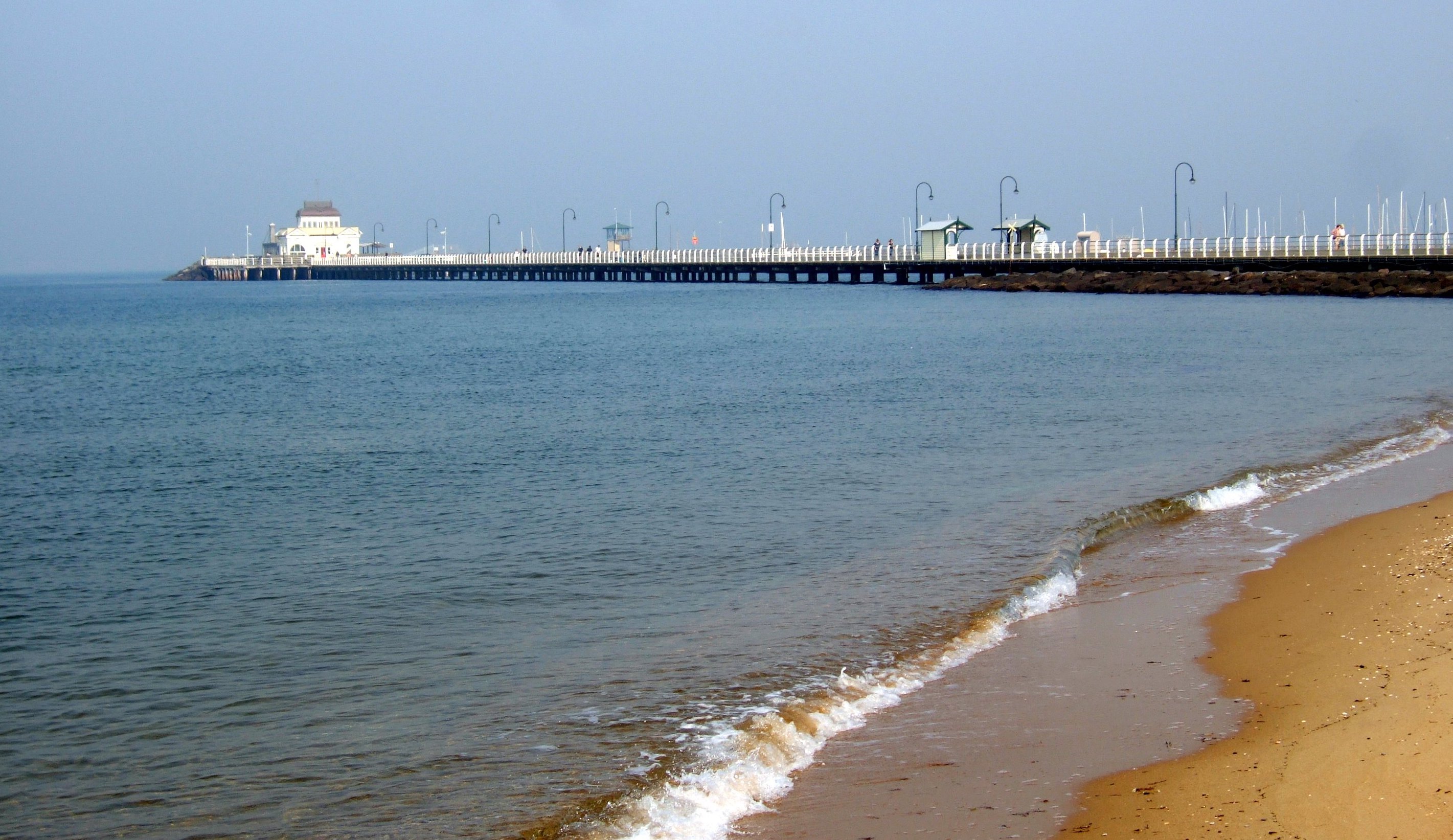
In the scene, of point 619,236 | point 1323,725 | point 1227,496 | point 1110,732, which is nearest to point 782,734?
point 1110,732

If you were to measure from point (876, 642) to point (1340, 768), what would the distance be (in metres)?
2.81

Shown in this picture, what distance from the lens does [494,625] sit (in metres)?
7.78

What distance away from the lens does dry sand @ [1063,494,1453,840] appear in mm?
4434

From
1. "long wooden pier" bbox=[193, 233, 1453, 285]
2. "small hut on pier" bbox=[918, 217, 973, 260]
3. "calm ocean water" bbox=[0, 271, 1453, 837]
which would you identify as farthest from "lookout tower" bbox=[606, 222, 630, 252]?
"calm ocean water" bbox=[0, 271, 1453, 837]

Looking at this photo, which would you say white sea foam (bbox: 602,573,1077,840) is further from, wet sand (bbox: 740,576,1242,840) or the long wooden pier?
the long wooden pier

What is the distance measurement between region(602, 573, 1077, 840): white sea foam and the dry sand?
1.18m

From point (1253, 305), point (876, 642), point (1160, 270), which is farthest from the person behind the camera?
point (1160, 270)

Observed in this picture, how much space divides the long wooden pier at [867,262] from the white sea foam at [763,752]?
1839 inches

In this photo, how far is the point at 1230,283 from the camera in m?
52.5

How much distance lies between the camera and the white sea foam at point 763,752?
4918 mm

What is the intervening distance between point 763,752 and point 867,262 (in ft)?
241

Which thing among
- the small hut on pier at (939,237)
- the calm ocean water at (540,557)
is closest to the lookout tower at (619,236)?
the small hut on pier at (939,237)

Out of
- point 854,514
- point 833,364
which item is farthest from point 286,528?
point 833,364

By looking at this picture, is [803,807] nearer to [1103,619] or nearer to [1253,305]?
[1103,619]
